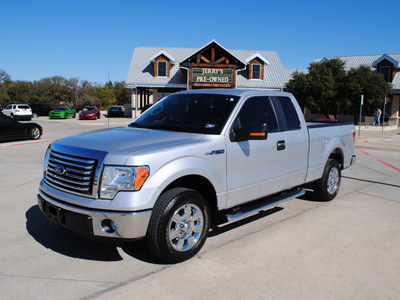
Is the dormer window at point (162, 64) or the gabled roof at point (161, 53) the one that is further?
the dormer window at point (162, 64)

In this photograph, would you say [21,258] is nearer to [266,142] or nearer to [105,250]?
[105,250]

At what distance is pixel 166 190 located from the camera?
383cm

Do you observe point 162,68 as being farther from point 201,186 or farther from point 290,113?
point 201,186

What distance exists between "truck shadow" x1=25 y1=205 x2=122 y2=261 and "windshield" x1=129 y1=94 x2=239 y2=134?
165 cm

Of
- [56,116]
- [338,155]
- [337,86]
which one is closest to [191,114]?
[338,155]

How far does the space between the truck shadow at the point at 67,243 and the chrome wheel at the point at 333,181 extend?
4.01 meters

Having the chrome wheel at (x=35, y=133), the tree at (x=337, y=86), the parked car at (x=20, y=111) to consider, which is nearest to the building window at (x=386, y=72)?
the tree at (x=337, y=86)

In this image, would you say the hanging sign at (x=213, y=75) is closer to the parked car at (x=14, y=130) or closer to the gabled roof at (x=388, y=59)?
the gabled roof at (x=388, y=59)

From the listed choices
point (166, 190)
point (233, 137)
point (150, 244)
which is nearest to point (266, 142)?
point (233, 137)

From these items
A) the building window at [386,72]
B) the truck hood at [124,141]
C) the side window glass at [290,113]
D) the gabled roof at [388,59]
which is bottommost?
the truck hood at [124,141]

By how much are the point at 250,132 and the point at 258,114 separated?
0.83m

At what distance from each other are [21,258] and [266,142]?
3273 millimetres

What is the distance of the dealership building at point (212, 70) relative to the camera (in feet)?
102

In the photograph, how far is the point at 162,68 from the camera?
3478 cm
